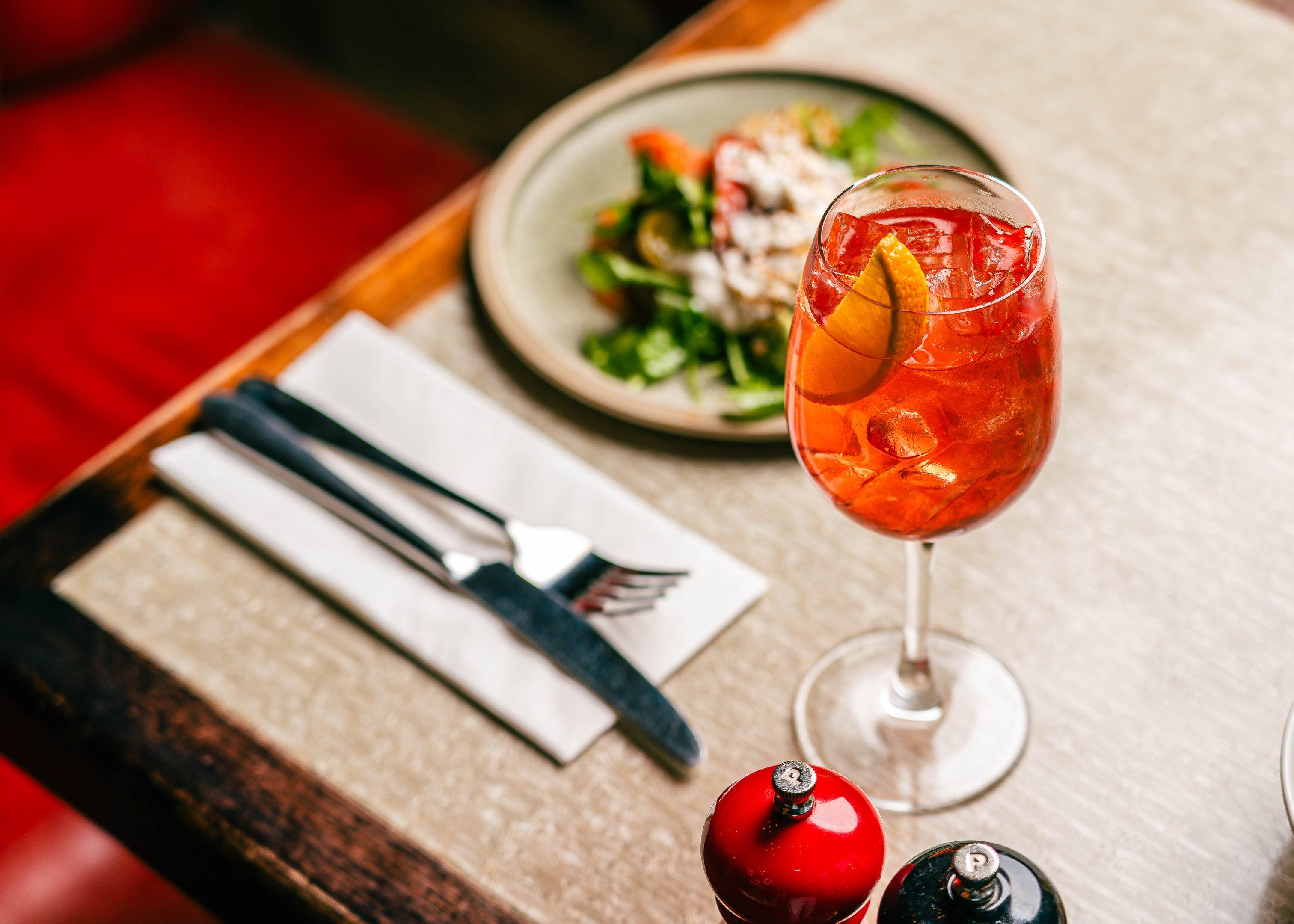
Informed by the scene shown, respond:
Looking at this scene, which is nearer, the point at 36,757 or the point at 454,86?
the point at 36,757

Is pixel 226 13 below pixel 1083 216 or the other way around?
below

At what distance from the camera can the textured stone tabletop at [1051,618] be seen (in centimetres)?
70

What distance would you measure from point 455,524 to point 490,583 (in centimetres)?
8

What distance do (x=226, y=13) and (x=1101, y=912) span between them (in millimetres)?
2490

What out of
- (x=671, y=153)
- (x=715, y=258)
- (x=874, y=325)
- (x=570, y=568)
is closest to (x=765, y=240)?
(x=715, y=258)

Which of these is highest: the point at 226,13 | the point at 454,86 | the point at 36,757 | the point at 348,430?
the point at 348,430

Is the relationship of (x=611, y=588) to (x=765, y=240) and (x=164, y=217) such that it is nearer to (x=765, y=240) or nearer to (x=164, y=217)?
(x=765, y=240)

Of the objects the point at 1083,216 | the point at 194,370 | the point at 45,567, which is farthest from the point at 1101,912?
the point at 194,370

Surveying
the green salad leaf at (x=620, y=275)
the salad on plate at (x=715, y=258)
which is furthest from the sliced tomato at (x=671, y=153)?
the green salad leaf at (x=620, y=275)

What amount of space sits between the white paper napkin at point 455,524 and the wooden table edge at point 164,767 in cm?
9

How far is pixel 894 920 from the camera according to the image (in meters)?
0.56

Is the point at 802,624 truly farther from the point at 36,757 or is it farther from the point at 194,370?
the point at 194,370

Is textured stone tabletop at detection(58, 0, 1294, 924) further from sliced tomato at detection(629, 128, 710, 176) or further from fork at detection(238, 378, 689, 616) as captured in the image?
sliced tomato at detection(629, 128, 710, 176)

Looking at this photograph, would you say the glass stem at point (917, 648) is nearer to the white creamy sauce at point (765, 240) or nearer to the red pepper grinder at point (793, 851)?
the red pepper grinder at point (793, 851)
